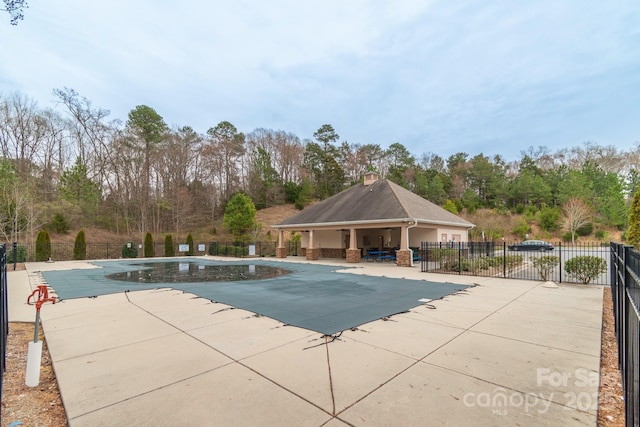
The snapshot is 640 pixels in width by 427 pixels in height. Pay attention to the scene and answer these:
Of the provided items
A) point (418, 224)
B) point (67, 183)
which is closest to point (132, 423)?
point (418, 224)

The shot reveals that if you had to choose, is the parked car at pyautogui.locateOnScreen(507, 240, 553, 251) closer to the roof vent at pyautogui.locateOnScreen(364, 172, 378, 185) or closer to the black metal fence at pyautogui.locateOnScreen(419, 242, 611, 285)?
the black metal fence at pyautogui.locateOnScreen(419, 242, 611, 285)

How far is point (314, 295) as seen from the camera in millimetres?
8625

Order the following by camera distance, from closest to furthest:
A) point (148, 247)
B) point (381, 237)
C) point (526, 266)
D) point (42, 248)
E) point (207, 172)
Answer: point (526, 266) < point (42, 248) < point (381, 237) < point (148, 247) < point (207, 172)

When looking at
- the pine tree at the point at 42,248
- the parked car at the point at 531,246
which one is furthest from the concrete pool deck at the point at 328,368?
the parked car at the point at 531,246

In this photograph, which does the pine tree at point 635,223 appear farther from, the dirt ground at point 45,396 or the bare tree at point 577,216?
the bare tree at point 577,216

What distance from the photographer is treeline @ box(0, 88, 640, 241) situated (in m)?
31.1

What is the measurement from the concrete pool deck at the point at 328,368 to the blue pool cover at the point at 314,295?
488mm

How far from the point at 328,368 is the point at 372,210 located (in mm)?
16540

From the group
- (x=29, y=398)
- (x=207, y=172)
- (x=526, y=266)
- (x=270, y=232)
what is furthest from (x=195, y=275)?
(x=207, y=172)

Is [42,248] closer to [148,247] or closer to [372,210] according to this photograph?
[148,247]

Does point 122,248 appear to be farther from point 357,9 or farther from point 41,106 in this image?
point 357,9

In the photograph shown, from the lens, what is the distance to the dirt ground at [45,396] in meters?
2.77

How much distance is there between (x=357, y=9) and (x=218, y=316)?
480 inches

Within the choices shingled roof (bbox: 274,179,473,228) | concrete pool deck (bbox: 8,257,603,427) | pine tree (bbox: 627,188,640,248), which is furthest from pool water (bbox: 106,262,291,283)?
pine tree (bbox: 627,188,640,248)
